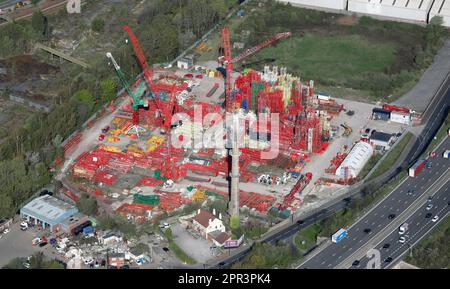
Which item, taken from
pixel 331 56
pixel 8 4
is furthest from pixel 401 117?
pixel 8 4

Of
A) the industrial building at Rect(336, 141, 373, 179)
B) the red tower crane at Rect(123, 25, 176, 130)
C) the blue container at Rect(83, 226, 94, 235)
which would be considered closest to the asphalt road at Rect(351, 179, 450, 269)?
the industrial building at Rect(336, 141, 373, 179)

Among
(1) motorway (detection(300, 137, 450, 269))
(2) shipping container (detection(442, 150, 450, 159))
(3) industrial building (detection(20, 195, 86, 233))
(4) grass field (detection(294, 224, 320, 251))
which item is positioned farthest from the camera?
(2) shipping container (detection(442, 150, 450, 159))

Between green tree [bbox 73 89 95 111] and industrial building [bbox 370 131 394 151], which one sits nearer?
industrial building [bbox 370 131 394 151]

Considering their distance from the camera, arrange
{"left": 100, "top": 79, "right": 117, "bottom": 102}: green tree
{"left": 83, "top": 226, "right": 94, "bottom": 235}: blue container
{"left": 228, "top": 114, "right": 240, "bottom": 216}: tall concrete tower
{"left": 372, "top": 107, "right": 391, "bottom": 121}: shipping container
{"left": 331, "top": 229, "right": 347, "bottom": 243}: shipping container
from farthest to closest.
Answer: {"left": 100, "top": 79, "right": 117, "bottom": 102}: green tree, {"left": 372, "top": 107, "right": 391, "bottom": 121}: shipping container, {"left": 83, "top": 226, "right": 94, "bottom": 235}: blue container, {"left": 228, "top": 114, "right": 240, "bottom": 216}: tall concrete tower, {"left": 331, "top": 229, "right": 347, "bottom": 243}: shipping container

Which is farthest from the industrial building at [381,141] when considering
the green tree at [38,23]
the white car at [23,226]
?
the green tree at [38,23]

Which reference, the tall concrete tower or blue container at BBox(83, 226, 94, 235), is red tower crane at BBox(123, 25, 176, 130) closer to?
the tall concrete tower
